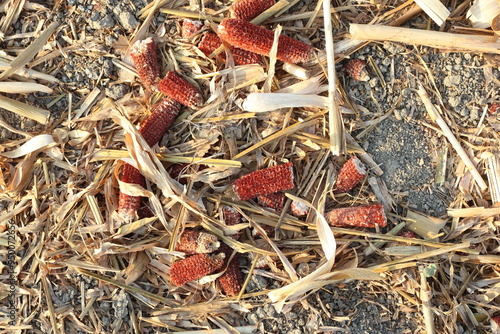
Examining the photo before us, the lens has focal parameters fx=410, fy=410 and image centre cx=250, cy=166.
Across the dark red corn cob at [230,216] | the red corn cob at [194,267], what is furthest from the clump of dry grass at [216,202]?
the red corn cob at [194,267]

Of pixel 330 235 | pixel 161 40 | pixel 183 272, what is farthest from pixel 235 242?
pixel 161 40

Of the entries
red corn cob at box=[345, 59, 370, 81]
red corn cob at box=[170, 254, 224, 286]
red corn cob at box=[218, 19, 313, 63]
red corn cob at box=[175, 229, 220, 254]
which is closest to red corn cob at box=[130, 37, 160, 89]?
red corn cob at box=[218, 19, 313, 63]

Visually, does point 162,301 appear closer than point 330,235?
No

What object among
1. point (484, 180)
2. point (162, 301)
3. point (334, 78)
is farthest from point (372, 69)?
point (162, 301)

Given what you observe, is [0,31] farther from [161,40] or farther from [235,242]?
[235,242]

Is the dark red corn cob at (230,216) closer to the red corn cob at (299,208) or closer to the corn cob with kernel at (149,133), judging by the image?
the red corn cob at (299,208)

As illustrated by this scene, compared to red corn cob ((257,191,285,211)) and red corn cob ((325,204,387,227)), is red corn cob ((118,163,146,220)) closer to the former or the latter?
red corn cob ((257,191,285,211))

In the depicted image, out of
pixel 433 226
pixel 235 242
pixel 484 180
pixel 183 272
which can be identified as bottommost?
pixel 183 272

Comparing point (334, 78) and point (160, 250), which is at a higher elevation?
point (334, 78)

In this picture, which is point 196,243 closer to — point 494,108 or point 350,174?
point 350,174
